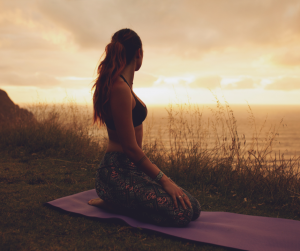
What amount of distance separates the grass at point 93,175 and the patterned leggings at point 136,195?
14 centimetres

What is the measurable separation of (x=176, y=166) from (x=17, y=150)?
3194 mm

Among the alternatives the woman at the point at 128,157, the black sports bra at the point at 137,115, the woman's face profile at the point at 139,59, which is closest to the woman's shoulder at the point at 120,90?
the woman at the point at 128,157

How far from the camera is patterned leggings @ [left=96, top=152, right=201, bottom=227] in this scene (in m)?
1.91

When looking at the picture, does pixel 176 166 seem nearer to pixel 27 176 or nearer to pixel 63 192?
pixel 63 192

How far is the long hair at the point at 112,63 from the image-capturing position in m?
1.88

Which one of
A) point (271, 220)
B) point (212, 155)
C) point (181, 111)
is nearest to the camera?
point (271, 220)

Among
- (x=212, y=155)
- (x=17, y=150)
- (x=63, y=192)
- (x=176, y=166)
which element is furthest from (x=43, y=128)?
(x=212, y=155)

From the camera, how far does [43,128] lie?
530 centimetres

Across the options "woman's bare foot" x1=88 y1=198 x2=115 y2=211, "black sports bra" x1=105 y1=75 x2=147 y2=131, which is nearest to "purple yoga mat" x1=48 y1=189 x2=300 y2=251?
"woman's bare foot" x1=88 y1=198 x2=115 y2=211

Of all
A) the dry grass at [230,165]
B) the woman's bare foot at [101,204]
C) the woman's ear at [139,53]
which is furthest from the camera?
the dry grass at [230,165]

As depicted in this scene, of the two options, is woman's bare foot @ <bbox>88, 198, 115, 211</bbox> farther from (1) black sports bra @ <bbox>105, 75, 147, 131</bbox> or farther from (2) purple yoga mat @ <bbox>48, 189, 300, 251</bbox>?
(1) black sports bra @ <bbox>105, 75, 147, 131</bbox>

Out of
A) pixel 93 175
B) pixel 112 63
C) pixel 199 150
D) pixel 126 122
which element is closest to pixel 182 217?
pixel 126 122

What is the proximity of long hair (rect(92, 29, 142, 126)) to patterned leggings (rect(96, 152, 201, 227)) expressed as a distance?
429mm

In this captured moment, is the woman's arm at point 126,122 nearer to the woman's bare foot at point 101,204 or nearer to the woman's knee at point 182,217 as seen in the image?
the woman's knee at point 182,217
